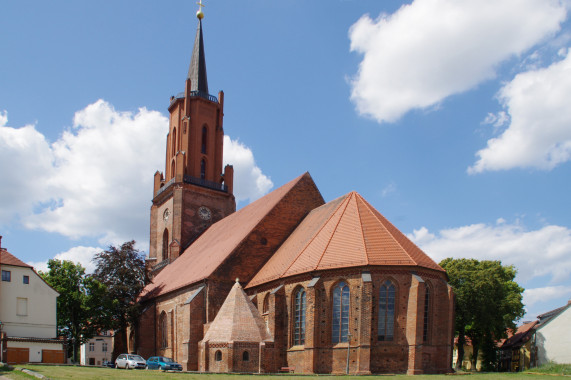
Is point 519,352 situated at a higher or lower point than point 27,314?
lower

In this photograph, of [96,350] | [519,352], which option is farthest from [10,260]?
[519,352]

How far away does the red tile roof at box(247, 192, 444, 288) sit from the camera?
1094 inches

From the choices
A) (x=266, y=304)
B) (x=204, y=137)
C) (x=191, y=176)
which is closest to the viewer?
(x=266, y=304)

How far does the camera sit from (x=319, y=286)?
91.8 ft

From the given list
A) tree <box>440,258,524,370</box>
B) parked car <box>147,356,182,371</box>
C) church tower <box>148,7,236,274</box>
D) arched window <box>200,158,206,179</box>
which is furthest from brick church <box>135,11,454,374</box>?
tree <box>440,258,524,370</box>

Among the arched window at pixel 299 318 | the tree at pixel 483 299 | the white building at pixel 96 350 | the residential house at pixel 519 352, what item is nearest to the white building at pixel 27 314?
the arched window at pixel 299 318

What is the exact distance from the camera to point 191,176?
160ft

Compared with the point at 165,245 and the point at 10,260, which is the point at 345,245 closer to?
the point at 10,260

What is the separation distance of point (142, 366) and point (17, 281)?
10016 mm

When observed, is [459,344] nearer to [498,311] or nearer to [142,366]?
[498,311]

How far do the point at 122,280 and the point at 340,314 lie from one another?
18765mm

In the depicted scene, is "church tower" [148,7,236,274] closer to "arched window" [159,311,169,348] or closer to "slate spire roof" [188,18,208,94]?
"slate spire roof" [188,18,208,94]

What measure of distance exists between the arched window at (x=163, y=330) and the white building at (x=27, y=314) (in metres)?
6.48

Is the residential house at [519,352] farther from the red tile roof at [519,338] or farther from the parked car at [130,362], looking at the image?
the parked car at [130,362]
